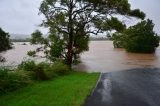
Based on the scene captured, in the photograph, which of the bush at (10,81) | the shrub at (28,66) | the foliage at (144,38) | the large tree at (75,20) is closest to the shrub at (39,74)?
the shrub at (28,66)

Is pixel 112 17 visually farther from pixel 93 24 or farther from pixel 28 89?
pixel 28 89

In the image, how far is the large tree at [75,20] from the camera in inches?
1088

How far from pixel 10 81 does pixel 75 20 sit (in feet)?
53.4

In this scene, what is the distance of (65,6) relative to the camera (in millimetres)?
28297

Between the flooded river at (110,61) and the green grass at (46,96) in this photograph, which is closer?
the green grass at (46,96)

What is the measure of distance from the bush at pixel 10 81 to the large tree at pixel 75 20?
580 inches

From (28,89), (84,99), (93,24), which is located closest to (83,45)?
(93,24)

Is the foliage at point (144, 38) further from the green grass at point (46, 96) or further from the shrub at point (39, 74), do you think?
the green grass at point (46, 96)

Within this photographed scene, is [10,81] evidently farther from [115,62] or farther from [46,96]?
[115,62]

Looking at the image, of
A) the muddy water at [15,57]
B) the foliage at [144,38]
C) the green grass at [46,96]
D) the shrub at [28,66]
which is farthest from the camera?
the foliage at [144,38]

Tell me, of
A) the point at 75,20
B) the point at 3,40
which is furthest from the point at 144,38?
the point at 75,20

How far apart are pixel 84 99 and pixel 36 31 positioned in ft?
65.3

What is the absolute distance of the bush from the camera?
12.3 metres

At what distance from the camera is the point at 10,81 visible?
12859mm
